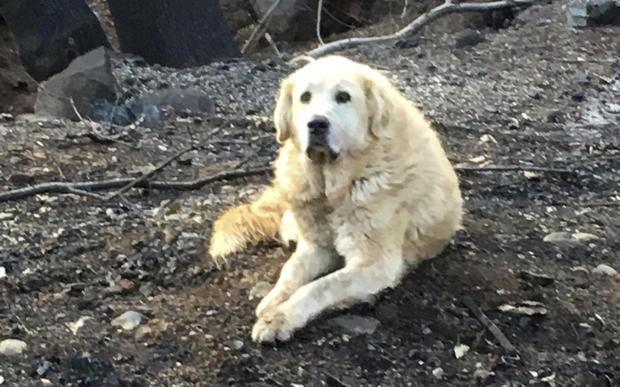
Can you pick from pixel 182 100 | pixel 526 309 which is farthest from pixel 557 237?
pixel 182 100

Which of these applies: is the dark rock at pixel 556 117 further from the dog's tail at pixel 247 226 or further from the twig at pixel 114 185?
the dog's tail at pixel 247 226

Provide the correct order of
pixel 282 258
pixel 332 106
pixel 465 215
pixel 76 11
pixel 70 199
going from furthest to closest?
pixel 76 11, pixel 70 199, pixel 465 215, pixel 282 258, pixel 332 106

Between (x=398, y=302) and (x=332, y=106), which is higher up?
(x=332, y=106)

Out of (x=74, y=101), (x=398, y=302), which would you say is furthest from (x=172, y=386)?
(x=74, y=101)

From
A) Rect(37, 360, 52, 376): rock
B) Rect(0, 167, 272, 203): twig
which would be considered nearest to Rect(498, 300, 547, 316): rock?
Rect(37, 360, 52, 376): rock

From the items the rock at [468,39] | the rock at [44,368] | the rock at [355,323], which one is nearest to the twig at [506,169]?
the rock at [355,323]

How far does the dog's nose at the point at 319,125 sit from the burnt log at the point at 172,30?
212 inches

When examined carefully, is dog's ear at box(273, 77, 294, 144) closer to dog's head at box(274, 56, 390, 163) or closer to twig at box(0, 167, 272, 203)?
dog's head at box(274, 56, 390, 163)

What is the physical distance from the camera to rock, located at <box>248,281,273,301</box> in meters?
4.57

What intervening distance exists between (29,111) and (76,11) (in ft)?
3.37

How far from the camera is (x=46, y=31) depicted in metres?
9.06

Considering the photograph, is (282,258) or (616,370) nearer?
(616,370)

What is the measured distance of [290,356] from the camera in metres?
4.06

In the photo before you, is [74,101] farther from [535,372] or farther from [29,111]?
[535,372]
